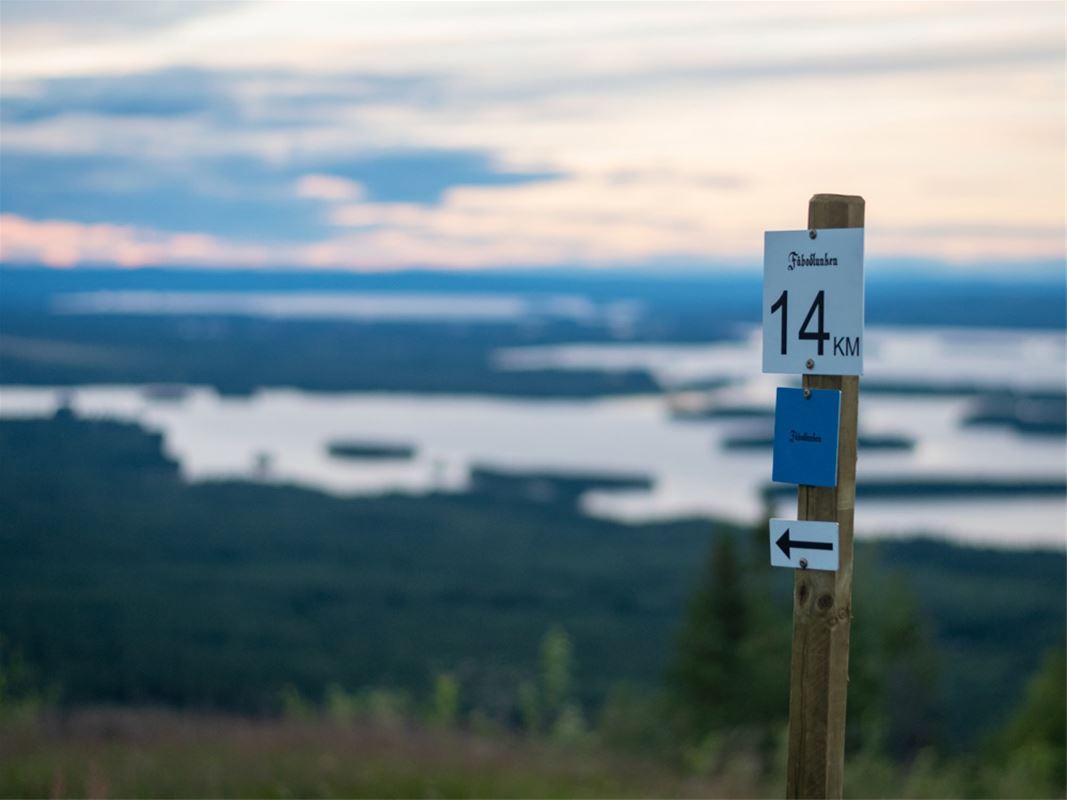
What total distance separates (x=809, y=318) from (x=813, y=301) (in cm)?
6

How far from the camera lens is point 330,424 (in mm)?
111250

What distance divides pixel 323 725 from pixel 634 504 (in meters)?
77.9

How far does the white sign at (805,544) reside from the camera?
149 inches

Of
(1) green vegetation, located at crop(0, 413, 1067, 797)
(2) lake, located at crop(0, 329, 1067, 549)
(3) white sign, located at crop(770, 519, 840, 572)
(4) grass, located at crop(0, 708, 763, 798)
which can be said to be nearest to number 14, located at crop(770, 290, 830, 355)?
(3) white sign, located at crop(770, 519, 840, 572)

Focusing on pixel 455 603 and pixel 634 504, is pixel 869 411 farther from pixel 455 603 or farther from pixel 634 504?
pixel 455 603

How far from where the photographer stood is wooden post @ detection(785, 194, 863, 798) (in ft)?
12.5

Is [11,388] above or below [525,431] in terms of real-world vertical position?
above

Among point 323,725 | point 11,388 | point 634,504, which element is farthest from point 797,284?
point 634,504

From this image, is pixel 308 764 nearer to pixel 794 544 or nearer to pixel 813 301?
pixel 794 544

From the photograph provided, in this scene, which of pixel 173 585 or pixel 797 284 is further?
pixel 173 585

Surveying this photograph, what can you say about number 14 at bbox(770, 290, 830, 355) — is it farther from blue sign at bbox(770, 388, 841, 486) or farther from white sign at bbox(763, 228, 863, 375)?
blue sign at bbox(770, 388, 841, 486)

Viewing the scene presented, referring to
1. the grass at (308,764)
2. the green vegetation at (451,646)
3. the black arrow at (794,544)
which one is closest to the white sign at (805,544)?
the black arrow at (794,544)

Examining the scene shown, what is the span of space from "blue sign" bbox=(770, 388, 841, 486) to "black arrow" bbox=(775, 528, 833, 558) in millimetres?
184

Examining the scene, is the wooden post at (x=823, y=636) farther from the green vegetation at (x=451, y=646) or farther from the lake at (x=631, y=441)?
the lake at (x=631, y=441)
